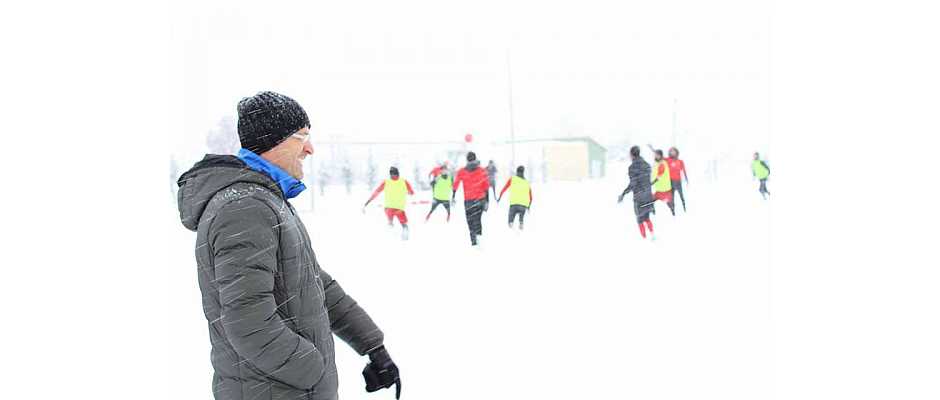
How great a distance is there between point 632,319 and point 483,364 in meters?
1.54

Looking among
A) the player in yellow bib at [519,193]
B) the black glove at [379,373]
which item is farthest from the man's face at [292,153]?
the player in yellow bib at [519,193]

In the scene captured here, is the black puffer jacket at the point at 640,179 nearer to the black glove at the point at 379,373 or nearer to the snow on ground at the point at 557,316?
the snow on ground at the point at 557,316

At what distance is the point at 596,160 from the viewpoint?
4456 cm

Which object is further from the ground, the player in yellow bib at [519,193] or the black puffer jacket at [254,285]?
the black puffer jacket at [254,285]

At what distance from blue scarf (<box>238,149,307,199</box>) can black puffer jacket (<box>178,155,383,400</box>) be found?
0.05 m

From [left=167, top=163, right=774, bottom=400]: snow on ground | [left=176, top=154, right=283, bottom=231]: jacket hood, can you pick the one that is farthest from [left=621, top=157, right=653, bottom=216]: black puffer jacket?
[left=176, top=154, right=283, bottom=231]: jacket hood

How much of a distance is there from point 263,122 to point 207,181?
209 millimetres

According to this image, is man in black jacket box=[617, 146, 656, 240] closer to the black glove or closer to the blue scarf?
the black glove

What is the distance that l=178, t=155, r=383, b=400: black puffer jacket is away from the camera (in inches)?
58.6

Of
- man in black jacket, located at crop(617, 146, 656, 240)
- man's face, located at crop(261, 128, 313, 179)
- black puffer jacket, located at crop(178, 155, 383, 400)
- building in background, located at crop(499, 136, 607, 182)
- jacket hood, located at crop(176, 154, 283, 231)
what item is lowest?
building in background, located at crop(499, 136, 607, 182)

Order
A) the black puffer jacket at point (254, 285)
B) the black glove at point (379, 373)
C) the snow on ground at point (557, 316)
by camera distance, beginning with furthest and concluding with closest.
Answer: the snow on ground at point (557, 316) < the black glove at point (379, 373) < the black puffer jacket at point (254, 285)

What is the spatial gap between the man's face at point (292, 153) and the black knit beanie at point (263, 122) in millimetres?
15

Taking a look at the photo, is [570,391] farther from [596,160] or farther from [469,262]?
[596,160]

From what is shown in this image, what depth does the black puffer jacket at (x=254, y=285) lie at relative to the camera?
4.88 ft
